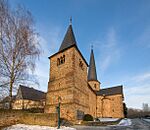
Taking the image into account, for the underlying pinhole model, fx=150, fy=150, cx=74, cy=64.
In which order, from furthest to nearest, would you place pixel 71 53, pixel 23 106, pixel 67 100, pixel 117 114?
pixel 117 114, pixel 23 106, pixel 71 53, pixel 67 100

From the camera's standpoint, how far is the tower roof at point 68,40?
21470 millimetres

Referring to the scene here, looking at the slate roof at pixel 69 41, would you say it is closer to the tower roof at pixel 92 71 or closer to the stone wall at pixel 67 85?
the stone wall at pixel 67 85

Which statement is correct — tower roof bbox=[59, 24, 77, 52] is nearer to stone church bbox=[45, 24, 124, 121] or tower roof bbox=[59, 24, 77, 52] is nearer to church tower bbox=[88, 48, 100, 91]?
stone church bbox=[45, 24, 124, 121]

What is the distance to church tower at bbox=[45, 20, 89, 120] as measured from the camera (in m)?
17.6

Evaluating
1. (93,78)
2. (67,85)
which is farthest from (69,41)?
(93,78)

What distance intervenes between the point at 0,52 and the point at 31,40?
2.63m

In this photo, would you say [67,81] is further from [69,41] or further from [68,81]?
[69,41]

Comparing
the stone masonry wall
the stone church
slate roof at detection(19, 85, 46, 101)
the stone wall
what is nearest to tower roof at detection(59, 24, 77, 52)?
the stone church

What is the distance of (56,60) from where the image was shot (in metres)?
22.1

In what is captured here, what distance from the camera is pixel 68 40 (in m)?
22.4

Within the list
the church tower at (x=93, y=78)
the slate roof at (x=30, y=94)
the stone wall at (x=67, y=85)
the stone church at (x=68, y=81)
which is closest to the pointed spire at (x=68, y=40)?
the stone church at (x=68, y=81)

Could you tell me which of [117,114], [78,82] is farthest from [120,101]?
[78,82]

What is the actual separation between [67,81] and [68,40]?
6.71 meters

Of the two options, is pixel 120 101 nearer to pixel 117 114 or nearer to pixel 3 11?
pixel 117 114
